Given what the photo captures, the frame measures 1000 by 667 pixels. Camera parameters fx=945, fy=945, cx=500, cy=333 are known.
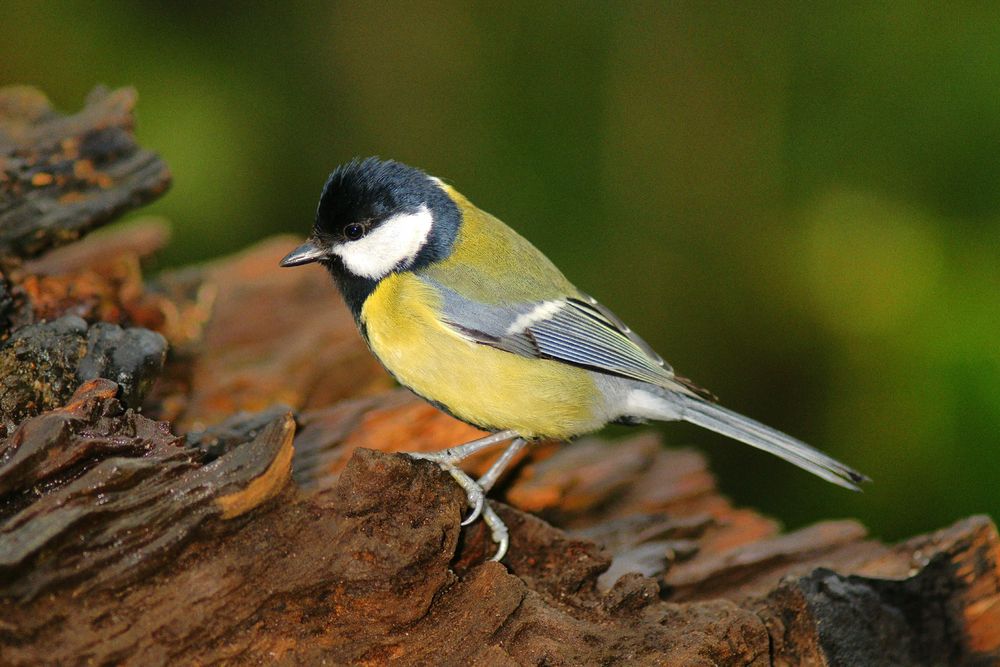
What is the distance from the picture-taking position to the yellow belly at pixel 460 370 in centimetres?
224

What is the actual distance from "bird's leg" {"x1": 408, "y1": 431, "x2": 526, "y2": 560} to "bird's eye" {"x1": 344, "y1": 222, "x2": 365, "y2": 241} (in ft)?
1.90

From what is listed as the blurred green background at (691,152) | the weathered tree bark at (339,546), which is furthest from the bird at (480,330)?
the blurred green background at (691,152)

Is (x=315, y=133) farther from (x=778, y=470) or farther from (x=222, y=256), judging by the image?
(x=778, y=470)

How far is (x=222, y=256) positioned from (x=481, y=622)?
2821mm

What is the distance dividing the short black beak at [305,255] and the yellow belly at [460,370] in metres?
0.18

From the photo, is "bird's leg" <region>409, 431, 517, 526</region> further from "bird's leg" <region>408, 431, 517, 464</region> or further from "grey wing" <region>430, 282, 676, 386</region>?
"grey wing" <region>430, 282, 676, 386</region>

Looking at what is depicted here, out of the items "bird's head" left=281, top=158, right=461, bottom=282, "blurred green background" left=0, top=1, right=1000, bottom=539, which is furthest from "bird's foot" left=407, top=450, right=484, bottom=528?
"blurred green background" left=0, top=1, right=1000, bottom=539

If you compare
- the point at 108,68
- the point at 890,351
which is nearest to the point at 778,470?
the point at 890,351

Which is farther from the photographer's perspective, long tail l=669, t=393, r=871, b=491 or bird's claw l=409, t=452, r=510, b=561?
long tail l=669, t=393, r=871, b=491

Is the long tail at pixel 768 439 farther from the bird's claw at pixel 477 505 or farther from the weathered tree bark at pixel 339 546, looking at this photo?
the bird's claw at pixel 477 505

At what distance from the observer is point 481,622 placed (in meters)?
1.73

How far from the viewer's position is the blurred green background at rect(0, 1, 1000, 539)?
3287 millimetres

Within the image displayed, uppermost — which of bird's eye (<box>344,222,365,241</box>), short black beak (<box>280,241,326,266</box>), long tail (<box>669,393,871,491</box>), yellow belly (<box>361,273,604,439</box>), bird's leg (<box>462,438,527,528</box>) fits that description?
bird's eye (<box>344,222,365,241</box>)

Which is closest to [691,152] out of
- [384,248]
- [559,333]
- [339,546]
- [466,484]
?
[559,333]
